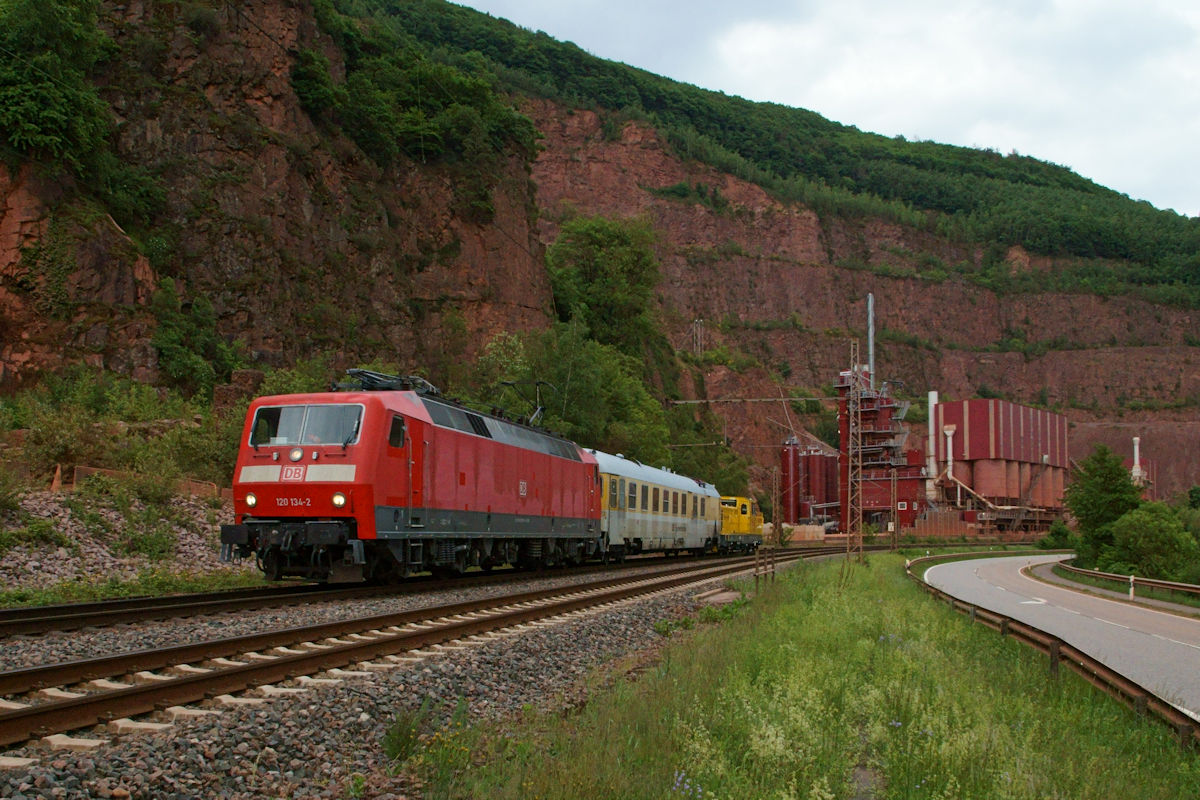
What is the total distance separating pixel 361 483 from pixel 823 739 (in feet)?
34.5

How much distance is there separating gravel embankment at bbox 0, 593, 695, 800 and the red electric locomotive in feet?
19.5

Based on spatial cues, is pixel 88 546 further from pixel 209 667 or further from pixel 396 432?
pixel 209 667

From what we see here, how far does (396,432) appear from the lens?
17188 millimetres

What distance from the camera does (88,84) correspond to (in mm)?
37156

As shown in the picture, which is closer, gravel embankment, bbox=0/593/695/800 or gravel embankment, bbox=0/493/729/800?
gravel embankment, bbox=0/593/695/800

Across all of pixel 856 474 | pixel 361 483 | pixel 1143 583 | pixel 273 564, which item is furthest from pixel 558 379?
pixel 361 483

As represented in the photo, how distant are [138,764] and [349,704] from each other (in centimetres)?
227

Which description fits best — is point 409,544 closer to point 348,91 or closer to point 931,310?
point 348,91

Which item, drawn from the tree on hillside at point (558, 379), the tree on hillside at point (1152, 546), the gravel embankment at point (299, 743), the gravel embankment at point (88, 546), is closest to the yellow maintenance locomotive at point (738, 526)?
the tree on hillside at point (558, 379)

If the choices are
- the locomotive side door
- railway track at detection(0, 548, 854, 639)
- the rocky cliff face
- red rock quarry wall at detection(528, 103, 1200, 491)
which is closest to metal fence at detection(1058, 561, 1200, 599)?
railway track at detection(0, 548, 854, 639)

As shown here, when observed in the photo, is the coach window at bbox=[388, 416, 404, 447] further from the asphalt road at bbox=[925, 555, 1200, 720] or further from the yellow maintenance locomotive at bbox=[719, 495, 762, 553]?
the yellow maintenance locomotive at bbox=[719, 495, 762, 553]

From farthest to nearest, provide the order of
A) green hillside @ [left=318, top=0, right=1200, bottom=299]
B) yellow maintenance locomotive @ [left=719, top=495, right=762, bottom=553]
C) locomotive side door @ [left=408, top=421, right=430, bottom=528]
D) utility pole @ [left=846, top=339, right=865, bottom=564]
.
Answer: green hillside @ [left=318, top=0, right=1200, bottom=299] → yellow maintenance locomotive @ [left=719, top=495, right=762, bottom=553] → utility pole @ [left=846, top=339, right=865, bottom=564] → locomotive side door @ [left=408, top=421, right=430, bottom=528]

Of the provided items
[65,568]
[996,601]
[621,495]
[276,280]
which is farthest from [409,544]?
[276,280]

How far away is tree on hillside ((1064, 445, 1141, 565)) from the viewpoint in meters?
48.6
